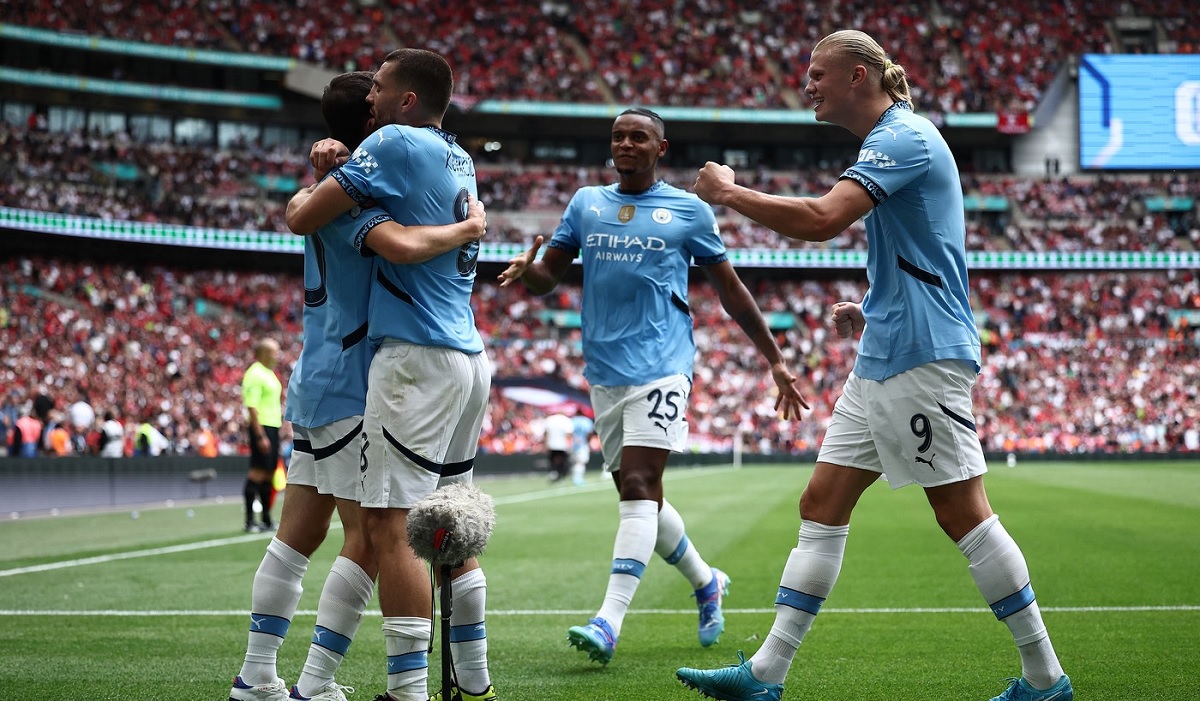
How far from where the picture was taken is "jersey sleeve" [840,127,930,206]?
416 centimetres

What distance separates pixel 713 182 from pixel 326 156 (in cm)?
140

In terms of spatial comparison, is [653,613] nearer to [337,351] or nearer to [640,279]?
[640,279]

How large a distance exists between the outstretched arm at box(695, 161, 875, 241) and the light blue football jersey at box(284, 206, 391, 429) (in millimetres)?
1342

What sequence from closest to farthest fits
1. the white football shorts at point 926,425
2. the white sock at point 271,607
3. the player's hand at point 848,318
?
the white football shorts at point 926,425, the white sock at point 271,607, the player's hand at point 848,318

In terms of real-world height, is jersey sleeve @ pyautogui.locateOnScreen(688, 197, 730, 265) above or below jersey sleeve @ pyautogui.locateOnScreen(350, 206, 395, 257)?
above

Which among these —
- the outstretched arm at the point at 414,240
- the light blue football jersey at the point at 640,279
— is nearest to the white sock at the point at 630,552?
the light blue football jersey at the point at 640,279

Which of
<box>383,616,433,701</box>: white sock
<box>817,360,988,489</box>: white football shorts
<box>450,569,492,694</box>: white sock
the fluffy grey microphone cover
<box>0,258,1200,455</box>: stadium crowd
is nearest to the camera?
the fluffy grey microphone cover

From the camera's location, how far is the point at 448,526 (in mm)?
3754

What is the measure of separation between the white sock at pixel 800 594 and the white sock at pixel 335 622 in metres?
1.47

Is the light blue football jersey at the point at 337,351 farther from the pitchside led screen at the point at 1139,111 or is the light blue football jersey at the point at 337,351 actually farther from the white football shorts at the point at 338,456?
the pitchside led screen at the point at 1139,111

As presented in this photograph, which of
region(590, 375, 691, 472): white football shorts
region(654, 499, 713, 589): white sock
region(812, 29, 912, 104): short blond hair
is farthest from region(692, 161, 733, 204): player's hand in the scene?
region(654, 499, 713, 589): white sock

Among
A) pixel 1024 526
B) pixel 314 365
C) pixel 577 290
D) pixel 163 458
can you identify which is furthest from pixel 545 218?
pixel 314 365

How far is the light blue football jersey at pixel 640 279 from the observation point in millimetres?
6309

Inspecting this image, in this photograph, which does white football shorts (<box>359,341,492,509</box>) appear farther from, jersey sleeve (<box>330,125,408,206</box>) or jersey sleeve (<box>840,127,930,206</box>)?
jersey sleeve (<box>840,127,930,206</box>)
